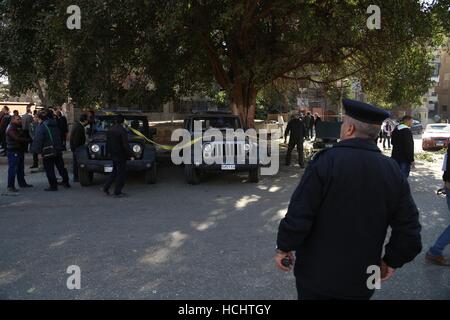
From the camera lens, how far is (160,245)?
18.2 ft

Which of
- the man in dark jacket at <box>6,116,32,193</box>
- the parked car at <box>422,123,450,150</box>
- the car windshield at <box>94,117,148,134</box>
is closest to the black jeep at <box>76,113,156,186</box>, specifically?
the car windshield at <box>94,117,148,134</box>

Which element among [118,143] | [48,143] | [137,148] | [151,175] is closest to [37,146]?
[48,143]

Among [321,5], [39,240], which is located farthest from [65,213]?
[321,5]

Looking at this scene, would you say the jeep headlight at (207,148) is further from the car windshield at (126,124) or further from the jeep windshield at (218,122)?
the car windshield at (126,124)

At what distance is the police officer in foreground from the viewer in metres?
2.41

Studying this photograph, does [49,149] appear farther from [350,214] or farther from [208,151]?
[350,214]

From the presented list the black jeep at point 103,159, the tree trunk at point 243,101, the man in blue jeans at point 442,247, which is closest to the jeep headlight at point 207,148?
the black jeep at point 103,159

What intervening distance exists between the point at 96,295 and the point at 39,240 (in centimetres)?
220

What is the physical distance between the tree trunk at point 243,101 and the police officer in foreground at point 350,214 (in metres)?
12.6

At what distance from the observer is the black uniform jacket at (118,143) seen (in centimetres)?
850

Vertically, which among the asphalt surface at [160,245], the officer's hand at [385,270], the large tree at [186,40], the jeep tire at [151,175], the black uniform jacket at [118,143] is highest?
the large tree at [186,40]

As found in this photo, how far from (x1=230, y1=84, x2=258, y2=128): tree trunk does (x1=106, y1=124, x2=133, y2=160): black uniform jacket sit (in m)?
7.11

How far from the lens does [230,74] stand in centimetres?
1558
